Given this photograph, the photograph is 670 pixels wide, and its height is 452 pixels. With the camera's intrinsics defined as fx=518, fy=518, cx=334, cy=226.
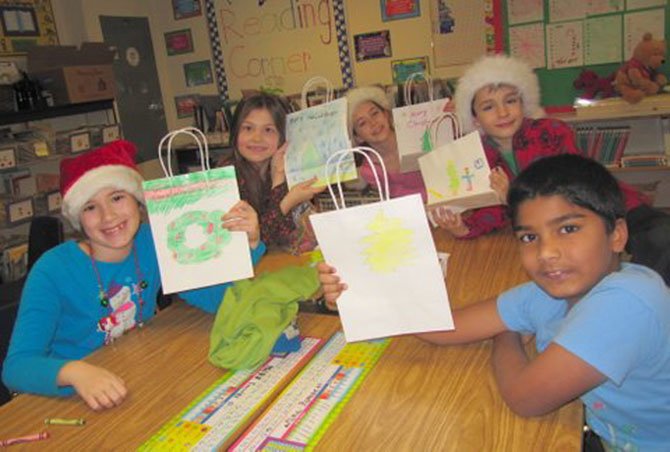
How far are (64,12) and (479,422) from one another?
5.58m

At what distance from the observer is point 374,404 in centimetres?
112


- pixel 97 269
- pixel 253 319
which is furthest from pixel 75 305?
pixel 253 319

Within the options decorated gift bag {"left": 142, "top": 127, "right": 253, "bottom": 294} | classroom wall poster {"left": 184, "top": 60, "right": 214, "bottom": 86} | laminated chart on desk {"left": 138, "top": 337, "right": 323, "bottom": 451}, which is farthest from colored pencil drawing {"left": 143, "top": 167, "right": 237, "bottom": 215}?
classroom wall poster {"left": 184, "top": 60, "right": 214, "bottom": 86}

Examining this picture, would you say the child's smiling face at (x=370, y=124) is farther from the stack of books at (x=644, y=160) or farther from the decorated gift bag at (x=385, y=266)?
the stack of books at (x=644, y=160)

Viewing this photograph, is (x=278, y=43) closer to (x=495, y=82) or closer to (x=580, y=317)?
(x=495, y=82)

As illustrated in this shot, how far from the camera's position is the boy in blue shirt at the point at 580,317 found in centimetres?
98

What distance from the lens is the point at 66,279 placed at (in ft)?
5.31

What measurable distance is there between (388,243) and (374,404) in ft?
1.15

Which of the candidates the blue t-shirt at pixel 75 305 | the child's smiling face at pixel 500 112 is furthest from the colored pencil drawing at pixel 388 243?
the child's smiling face at pixel 500 112

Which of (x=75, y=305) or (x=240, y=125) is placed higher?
(x=240, y=125)

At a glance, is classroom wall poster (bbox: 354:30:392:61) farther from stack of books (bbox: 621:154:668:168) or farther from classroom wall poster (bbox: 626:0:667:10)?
stack of books (bbox: 621:154:668:168)

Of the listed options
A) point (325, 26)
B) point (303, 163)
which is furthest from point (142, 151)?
point (303, 163)

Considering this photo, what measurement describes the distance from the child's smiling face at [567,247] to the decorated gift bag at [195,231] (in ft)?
2.61

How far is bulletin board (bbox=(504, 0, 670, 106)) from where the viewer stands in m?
4.02
